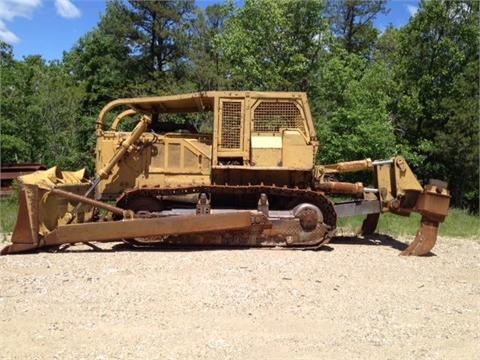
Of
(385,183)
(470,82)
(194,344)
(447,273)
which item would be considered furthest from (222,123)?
(470,82)

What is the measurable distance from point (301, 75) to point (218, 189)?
88.3ft

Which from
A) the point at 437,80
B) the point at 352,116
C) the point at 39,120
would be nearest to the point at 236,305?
the point at 352,116

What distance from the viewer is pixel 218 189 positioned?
9539 mm

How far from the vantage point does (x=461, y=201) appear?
3234 cm

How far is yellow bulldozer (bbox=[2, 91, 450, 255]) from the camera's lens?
8.95 metres

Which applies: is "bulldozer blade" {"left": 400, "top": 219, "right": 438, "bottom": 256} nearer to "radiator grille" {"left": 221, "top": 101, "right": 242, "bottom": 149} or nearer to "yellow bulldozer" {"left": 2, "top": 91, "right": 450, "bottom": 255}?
"yellow bulldozer" {"left": 2, "top": 91, "right": 450, "bottom": 255}

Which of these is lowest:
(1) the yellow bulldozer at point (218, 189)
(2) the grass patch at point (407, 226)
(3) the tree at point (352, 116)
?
(2) the grass patch at point (407, 226)

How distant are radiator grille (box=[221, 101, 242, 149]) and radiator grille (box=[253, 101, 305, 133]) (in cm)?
32

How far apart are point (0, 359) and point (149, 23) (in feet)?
125

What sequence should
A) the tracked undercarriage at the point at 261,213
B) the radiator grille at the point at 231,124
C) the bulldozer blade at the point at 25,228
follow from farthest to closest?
1. the radiator grille at the point at 231,124
2. the tracked undercarriage at the point at 261,213
3. the bulldozer blade at the point at 25,228

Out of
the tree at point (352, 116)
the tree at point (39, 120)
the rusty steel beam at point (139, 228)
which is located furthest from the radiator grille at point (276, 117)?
the tree at point (39, 120)

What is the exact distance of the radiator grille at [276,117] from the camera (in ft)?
32.4

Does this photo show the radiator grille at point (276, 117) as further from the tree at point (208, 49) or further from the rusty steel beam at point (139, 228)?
the tree at point (208, 49)

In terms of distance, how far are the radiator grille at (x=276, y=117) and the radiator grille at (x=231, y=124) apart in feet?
1.04
